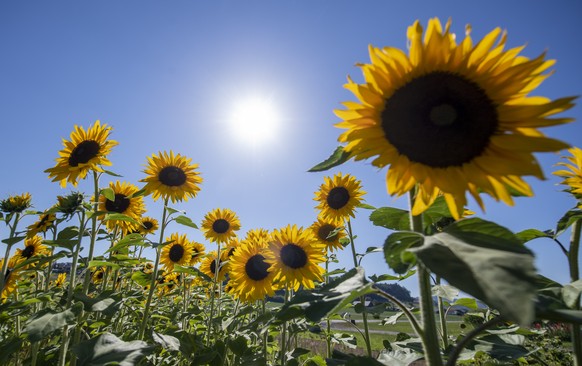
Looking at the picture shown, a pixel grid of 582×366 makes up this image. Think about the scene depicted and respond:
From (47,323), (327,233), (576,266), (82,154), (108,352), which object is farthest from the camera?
(327,233)

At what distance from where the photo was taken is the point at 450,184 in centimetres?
140

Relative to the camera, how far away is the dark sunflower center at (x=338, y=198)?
6.46m

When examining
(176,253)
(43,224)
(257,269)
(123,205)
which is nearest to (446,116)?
(257,269)

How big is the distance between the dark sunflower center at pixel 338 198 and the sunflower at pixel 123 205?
3.84 m

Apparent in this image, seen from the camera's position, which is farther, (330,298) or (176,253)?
(176,253)

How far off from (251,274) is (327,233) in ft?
7.90

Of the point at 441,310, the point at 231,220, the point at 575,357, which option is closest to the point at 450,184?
the point at 575,357

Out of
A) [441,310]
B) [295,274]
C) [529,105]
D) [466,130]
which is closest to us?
[529,105]

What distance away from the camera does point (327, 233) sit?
685 centimetres

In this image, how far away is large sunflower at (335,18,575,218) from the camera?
136 cm

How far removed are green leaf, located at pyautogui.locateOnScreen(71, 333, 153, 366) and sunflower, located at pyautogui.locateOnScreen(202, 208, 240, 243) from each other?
580cm

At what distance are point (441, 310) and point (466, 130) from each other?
2888mm

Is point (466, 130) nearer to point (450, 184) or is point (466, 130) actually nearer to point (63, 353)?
point (450, 184)

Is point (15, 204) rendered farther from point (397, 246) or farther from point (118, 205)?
point (397, 246)
